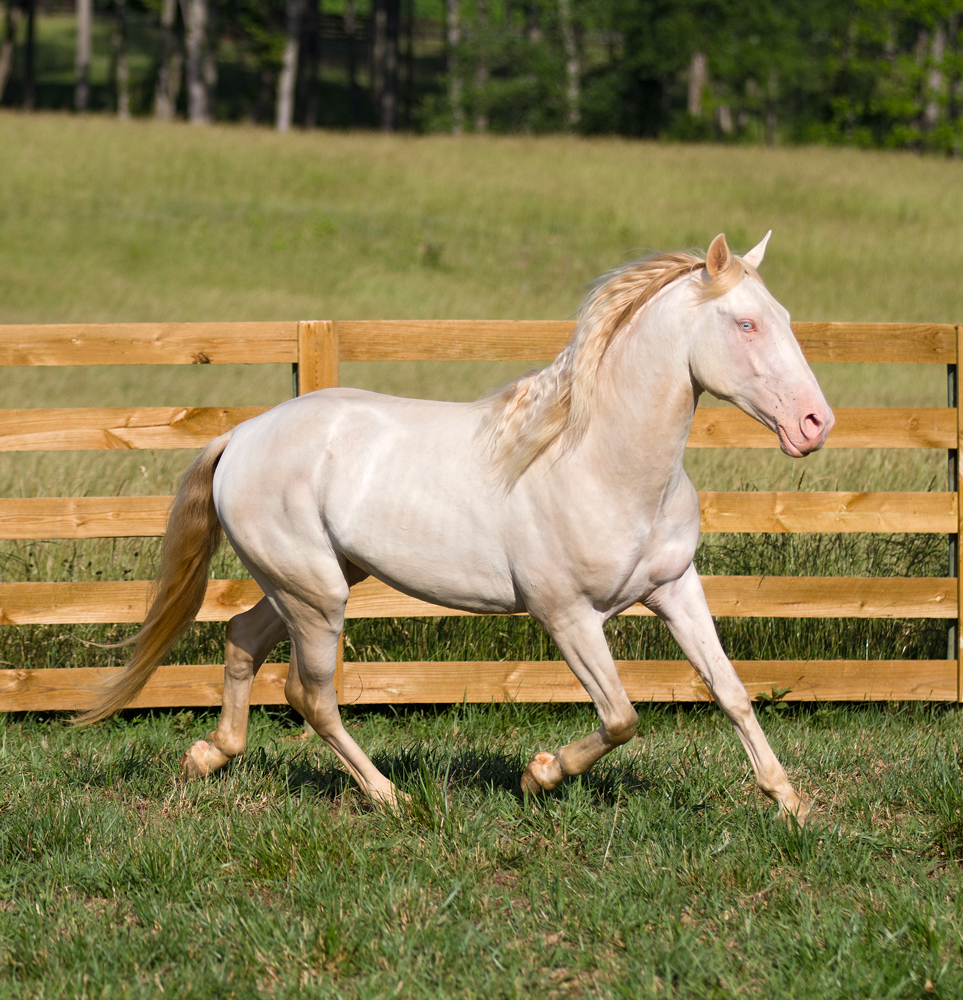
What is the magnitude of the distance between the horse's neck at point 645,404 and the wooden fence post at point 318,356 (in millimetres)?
1892

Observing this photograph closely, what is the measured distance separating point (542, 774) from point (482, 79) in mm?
44035

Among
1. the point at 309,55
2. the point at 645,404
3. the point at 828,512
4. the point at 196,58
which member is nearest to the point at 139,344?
the point at 645,404

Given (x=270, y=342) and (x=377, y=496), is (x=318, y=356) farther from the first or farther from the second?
(x=377, y=496)

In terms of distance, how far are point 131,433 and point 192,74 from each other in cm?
3028

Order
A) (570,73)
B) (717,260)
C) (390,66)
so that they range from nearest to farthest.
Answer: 1. (717,260)
2. (390,66)
3. (570,73)

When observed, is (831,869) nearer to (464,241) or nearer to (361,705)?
(361,705)

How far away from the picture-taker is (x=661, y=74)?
43375 millimetres

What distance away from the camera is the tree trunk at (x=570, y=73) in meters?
42.4

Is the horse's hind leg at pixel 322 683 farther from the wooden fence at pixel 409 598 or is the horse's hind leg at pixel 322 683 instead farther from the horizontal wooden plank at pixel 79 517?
the horizontal wooden plank at pixel 79 517

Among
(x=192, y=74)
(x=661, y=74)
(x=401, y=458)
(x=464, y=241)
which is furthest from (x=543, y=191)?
(x=661, y=74)

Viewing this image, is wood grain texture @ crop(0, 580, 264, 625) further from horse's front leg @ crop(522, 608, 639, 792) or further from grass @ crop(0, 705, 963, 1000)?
horse's front leg @ crop(522, 608, 639, 792)

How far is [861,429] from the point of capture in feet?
16.1

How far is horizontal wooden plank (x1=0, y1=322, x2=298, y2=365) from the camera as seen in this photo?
15.4 ft

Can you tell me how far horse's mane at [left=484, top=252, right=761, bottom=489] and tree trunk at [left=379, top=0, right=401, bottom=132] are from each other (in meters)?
39.1
